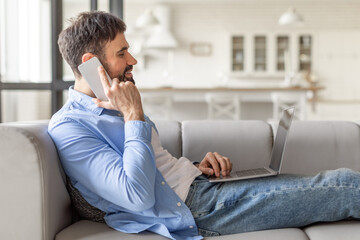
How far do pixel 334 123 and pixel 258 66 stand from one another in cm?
654

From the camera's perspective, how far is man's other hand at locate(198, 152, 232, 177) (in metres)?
1.52

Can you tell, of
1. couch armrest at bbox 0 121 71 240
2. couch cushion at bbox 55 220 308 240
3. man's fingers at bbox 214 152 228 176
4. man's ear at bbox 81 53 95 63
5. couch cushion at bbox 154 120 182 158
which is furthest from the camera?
couch cushion at bbox 154 120 182 158

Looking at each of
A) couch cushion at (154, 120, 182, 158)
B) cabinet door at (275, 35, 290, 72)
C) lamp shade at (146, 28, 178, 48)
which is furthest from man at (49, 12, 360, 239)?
cabinet door at (275, 35, 290, 72)

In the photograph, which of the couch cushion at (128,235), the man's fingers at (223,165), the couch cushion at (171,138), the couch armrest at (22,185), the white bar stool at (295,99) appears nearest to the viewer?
the couch armrest at (22,185)

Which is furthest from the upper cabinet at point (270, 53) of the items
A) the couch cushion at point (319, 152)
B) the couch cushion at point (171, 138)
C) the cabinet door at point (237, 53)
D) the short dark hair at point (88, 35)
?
the short dark hair at point (88, 35)

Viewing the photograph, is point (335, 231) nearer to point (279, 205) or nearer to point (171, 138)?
point (279, 205)

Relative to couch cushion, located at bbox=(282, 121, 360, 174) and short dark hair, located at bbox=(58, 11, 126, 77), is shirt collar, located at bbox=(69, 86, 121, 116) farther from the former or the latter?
couch cushion, located at bbox=(282, 121, 360, 174)

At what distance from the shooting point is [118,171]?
1202 millimetres

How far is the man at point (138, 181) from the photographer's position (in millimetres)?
1237

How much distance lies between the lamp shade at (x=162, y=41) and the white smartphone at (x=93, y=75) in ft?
22.5

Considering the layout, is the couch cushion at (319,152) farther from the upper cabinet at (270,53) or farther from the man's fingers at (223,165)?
the upper cabinet at (270,53)

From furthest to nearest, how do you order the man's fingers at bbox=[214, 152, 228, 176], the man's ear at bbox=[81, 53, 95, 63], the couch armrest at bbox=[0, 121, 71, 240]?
the man's fingers at bbox=[214, 152, 228, 176] → the man's ear at bbox=[81, 53, 95, 63] → the couch armrest at bbox=[0, 121, 71, 240]

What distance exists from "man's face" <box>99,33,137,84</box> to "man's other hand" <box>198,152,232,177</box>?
439 mm

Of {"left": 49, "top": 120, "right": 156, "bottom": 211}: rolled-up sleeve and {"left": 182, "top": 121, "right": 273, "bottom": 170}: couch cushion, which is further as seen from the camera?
{"left": 182, "top": 121, "right": 273, "bottom": 170}: couch cushion
